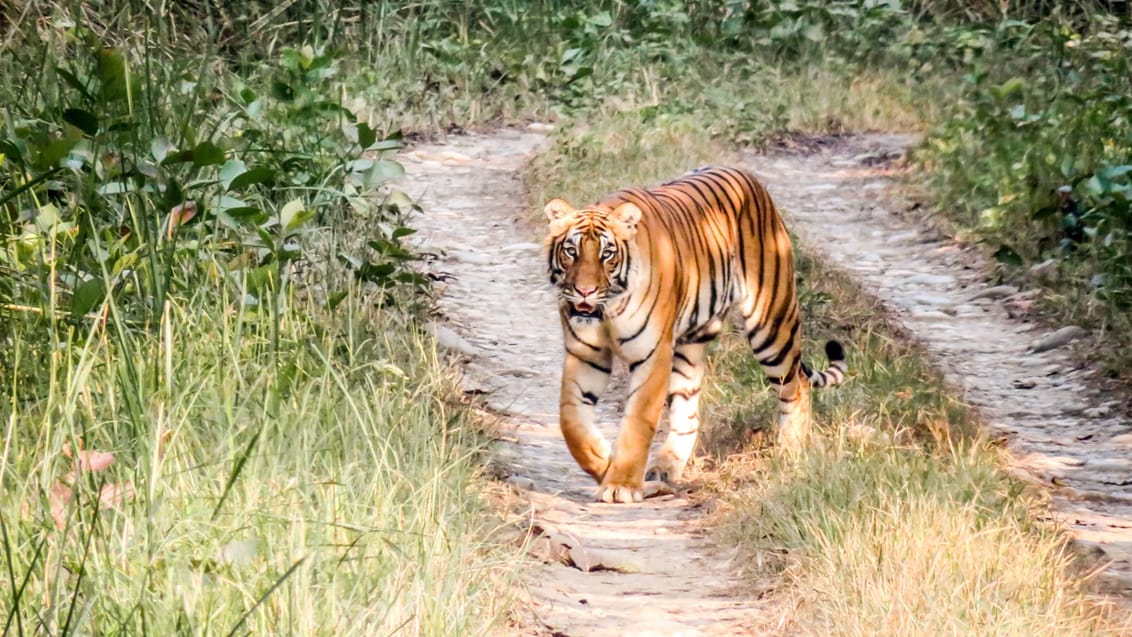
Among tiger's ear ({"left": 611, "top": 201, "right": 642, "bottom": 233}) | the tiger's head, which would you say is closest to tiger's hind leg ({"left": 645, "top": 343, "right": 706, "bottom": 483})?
Answer: the tiger's head

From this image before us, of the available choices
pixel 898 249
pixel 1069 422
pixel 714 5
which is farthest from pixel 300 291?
pixel 714 5

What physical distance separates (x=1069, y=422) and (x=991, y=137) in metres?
3.91

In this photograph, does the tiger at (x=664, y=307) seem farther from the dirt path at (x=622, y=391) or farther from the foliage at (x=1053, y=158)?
the foliage at (x=1053, y=158)

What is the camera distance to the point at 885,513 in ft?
13.5

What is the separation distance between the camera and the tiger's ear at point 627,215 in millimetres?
5301

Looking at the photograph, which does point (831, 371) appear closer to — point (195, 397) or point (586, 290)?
point (586, 290)

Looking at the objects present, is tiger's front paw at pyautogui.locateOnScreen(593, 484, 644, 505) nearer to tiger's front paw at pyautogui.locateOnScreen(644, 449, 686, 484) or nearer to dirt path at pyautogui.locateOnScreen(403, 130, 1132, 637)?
dirt path at pyautogui.locateOnScreen(403, 130, 1132, 637)

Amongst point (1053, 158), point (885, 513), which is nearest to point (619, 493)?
point (885, 513)

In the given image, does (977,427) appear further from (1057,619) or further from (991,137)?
(991,137)

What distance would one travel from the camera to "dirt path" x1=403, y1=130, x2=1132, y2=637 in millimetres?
4340

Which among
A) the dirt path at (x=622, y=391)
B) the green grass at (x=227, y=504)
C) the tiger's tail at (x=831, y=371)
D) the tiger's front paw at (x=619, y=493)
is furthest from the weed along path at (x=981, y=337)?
the green grass at (x=227, y=504)

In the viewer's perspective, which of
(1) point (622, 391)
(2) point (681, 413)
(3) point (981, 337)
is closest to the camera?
(2) point (681, 413)

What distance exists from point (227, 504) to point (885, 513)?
5.31ft

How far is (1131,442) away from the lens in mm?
6004
